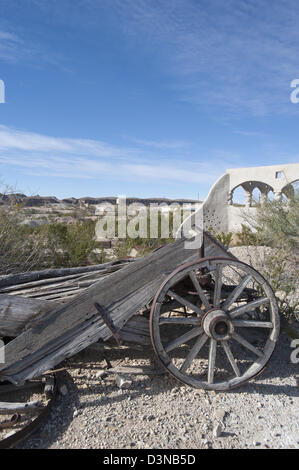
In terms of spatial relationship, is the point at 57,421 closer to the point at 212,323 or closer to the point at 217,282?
the point at 212,323

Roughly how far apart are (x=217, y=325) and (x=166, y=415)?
32.7 inches

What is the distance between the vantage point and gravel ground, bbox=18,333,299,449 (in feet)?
7.68

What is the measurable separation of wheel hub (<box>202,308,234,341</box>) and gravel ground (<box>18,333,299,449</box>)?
521mm

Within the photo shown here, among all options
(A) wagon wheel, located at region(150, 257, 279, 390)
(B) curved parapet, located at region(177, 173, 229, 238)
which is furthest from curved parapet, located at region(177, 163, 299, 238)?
(A) wagon wheel, located at region(150, 257, 279, 390)

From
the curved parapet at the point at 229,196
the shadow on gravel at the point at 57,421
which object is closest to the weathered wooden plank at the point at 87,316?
the shadow on gravel at the point at 57,421

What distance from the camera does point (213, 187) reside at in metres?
14.8

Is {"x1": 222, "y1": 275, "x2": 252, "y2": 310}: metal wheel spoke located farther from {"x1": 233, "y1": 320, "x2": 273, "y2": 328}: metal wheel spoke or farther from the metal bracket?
the metal bracket

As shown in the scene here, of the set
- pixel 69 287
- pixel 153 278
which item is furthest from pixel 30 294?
pixel 153 278

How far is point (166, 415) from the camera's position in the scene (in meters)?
2.60

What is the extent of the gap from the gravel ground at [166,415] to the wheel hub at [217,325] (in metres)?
0.52

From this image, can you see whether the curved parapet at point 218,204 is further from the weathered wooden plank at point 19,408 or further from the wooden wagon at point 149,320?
the weathered wooden plank at point 19,408

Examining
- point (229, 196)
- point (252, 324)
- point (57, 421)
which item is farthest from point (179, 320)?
point (229, 196)
